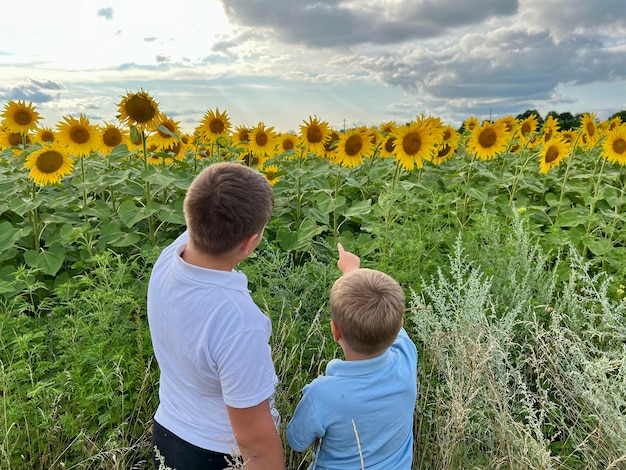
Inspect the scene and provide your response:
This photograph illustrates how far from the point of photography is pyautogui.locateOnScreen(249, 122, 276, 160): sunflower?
5805mm

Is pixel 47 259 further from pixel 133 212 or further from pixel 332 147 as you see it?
pixel 332 147

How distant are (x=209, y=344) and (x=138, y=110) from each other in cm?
304

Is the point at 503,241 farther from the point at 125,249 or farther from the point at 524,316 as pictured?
the point at 125,249

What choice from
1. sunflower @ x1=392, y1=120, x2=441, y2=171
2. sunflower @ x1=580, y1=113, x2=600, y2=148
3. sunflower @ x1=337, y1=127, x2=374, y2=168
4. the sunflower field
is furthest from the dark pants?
sunflower @ x1=580, y1=113, x2=600, y2=148

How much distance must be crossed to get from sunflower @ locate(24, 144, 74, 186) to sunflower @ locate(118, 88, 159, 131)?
56 cm

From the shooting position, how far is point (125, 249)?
14.1 ft

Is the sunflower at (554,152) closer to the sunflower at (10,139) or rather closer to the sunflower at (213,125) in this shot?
the sunflower at (213,125)

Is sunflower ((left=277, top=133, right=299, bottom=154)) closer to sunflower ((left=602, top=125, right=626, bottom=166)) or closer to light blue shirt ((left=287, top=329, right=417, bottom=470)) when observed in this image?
sunflower ((left=602, top=125, right=626, bottom=166))

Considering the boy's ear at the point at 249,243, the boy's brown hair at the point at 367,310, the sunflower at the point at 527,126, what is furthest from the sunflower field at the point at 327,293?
the boy's ear at the point at 249,243

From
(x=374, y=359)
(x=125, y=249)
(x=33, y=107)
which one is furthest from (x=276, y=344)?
(x=33, y=107)

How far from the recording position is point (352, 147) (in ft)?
16.6

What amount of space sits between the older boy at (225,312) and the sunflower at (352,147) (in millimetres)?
3361

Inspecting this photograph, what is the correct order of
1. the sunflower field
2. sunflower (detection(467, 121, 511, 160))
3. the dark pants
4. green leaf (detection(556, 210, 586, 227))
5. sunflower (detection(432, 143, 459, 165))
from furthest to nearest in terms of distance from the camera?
sunflower (detection(432, 143, 459, 165)) → sunflower (detection(467, 121, 511, 160)) → green leaf (detection(556, 210, 586, 227)) → the sunflower field → the dark pants

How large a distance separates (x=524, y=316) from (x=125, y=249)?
2948mm
